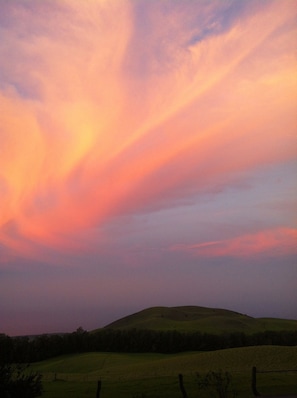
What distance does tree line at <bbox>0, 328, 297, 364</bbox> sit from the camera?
103 metres

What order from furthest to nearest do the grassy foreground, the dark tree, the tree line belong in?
the tree line < the grassy foreground < the dark tree

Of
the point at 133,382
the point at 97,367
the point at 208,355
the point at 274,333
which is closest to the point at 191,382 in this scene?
the point at 133,382

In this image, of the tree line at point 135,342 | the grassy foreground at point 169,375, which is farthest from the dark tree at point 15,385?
the tree line at point 135,342

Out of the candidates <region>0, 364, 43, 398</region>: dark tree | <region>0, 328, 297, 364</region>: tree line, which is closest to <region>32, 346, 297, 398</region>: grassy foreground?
<region>0, 364, 43, 398</region>: dark tree

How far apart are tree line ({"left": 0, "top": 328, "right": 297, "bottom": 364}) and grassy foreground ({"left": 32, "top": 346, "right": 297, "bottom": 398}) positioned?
1876 cm

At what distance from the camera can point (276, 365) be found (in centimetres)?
5134

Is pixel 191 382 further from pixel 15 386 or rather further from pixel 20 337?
pixel 20 337

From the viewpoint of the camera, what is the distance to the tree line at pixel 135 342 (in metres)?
103

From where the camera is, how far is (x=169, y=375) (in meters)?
43.8

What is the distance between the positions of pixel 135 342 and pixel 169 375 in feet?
214

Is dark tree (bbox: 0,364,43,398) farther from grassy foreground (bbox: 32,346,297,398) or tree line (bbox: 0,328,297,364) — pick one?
tree line (bbox: 0,328,297,364)

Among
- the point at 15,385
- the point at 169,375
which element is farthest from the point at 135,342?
the point at 15,385

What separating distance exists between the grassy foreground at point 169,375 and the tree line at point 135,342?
18.8 metres

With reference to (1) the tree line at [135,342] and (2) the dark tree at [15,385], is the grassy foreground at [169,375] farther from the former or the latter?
(1) the tree line at [135,342]
